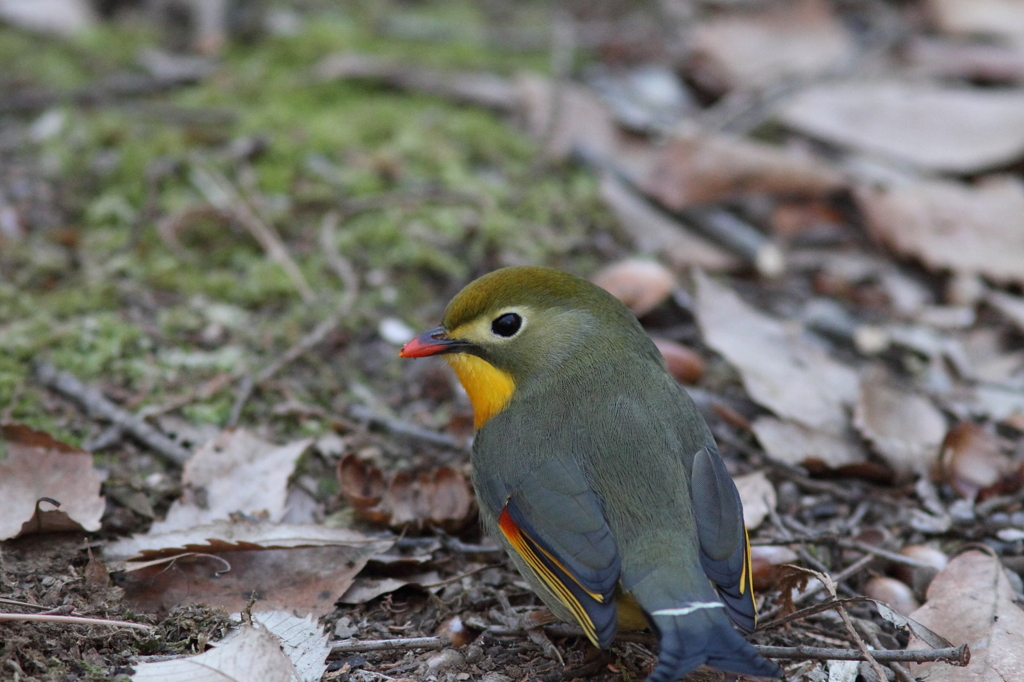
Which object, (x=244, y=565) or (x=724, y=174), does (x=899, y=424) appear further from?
(x=244, y=565)

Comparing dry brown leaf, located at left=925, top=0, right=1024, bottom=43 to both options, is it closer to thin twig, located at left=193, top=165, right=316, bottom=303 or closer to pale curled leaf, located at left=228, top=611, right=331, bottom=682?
thin twig, located at left=193, top=165, right=316, bottom=303

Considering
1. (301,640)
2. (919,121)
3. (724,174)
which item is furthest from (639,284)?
(919,121)

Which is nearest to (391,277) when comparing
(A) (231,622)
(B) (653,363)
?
(B) (653,363)

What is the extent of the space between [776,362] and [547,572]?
2114 mm

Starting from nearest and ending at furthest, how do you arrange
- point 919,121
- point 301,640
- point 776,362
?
point 301,640
point 776,362
point 919,121

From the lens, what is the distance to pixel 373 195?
5867 mm

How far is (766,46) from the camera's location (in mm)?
7559

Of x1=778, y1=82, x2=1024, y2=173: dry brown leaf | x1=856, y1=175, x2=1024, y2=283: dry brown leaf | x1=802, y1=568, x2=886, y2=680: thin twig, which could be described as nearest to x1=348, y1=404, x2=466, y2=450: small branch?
x1=802, y1=568, x2=886, y2=680: thin twig

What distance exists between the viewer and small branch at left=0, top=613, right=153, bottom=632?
2.82 meters

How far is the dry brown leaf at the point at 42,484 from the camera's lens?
332 centimetres

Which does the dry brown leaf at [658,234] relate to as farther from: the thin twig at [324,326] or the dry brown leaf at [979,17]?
the dry brown leaf at [979,17]

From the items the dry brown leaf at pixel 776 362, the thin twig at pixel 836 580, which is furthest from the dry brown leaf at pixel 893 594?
the dry brown leaf at pixel 776 362

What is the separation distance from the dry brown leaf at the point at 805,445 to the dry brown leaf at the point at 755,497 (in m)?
0.19

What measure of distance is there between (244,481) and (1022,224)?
180 inches
